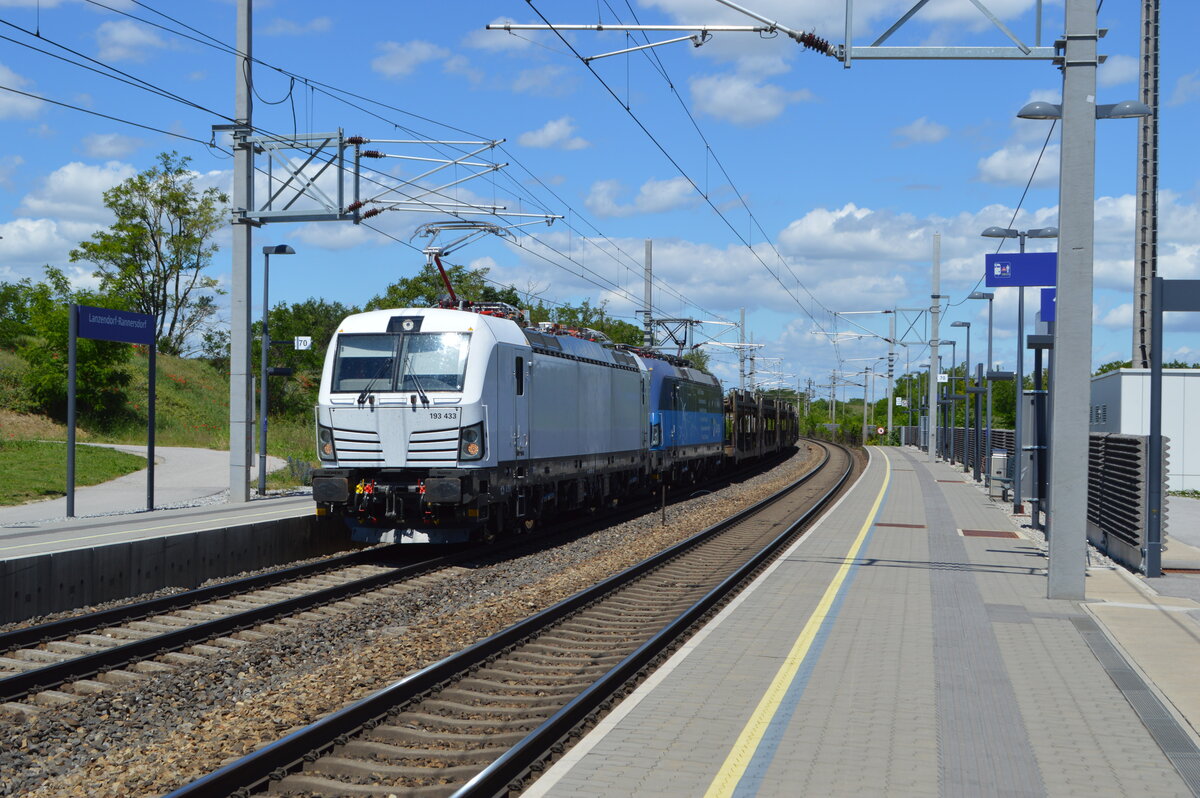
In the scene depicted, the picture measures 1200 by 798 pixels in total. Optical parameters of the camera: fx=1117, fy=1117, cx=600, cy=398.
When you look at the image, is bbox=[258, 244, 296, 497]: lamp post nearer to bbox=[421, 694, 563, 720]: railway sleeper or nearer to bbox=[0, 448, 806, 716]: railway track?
bbox=[0, 448, 806, 716]: railway track

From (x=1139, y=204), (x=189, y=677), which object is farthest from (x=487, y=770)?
(x=1139, y=204)

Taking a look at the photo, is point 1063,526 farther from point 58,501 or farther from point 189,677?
point 58,501

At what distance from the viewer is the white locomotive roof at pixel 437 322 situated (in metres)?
15.8

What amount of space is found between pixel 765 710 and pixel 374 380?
965 cm

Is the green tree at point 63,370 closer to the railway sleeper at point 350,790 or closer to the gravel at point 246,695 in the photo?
the gravel at point 246,695

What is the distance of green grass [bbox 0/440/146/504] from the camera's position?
2450 centimetres

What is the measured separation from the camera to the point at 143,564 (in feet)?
42.1

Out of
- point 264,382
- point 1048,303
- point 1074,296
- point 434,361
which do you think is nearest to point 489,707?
point 1074,296

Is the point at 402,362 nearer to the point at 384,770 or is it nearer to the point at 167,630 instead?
the point at 167,630

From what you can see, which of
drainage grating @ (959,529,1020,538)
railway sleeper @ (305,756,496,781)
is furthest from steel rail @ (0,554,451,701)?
drainage grating @ (959,529,1020,538)

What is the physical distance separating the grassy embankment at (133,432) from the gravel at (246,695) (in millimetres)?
14918

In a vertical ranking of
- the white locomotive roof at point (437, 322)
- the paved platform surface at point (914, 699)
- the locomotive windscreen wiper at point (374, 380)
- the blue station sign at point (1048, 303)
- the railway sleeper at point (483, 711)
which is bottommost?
the railway sleeper at point (483, 711)

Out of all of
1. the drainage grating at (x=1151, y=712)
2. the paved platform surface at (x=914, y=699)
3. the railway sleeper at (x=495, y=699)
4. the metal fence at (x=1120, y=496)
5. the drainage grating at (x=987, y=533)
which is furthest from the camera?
the drainage grating at (x=987, y=533)

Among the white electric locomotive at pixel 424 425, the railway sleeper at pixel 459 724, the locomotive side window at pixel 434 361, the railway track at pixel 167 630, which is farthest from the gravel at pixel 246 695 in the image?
the locomotive side window at pixel 434 361
